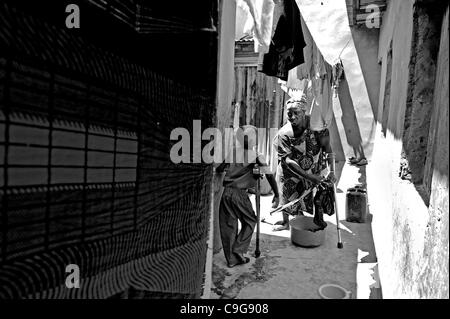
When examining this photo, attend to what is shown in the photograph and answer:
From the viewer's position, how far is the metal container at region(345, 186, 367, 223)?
558 centimetres

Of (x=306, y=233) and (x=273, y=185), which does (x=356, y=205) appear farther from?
(x=273, y=185)

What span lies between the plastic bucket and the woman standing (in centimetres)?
177

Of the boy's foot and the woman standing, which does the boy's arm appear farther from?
the boy's foot

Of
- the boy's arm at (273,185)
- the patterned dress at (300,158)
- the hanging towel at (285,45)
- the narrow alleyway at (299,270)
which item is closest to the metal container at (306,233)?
the narrow alleyway at (299,270)

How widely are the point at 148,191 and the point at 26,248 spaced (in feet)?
1.68

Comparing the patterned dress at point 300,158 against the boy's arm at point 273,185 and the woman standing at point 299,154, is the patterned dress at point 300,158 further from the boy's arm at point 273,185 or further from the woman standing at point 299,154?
the boy's arm at point 273,185

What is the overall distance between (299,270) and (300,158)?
1867 millimetres

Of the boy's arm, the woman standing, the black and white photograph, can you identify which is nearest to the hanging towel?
the woman standing

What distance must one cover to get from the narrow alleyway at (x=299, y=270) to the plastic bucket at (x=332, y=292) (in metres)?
0.08

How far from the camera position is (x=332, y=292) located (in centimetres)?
333

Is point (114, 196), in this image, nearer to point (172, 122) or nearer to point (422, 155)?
point (172, 122)

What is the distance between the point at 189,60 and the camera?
147 cm

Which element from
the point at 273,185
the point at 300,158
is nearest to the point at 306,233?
the point at 273,185
